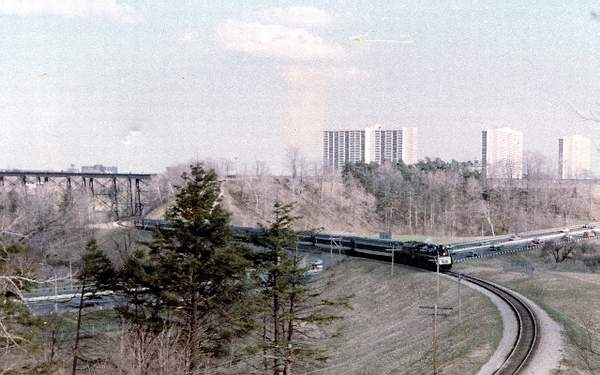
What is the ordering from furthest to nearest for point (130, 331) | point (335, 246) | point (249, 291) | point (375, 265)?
1. point (335, 246)
2. point (375, 265)
3. point (249, 291)
4. point (130, 331)

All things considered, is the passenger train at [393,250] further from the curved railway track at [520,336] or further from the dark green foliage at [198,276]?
the dark green foliage at [198,276]

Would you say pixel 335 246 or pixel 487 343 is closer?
pixel 487 343

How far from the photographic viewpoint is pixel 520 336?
23.7 m

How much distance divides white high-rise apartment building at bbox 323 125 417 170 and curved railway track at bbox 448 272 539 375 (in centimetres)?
13018

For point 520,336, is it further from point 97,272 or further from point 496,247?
point 496,247

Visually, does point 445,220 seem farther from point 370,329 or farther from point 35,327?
point 35,327

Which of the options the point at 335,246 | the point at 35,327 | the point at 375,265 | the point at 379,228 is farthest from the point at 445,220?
the point at 35,327

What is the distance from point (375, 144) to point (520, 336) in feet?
471

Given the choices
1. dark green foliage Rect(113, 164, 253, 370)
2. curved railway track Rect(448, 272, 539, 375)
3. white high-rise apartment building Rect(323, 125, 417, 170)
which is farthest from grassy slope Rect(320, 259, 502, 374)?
white high-rise apartment building Rect(323, 125, 417, 170)

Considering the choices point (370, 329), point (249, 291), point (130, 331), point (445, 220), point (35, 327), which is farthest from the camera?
point (445, 220)

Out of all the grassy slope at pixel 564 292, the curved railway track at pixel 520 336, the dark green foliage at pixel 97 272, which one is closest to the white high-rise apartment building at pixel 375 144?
the grassy slope at pixel 564 292

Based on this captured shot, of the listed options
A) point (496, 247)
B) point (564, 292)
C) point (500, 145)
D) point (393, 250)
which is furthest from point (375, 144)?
point (564, 292)

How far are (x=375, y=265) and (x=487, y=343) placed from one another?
83.3ft

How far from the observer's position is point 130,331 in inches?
884
